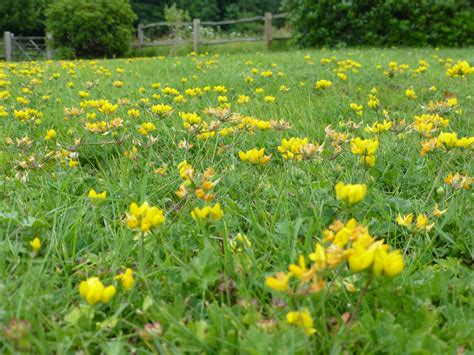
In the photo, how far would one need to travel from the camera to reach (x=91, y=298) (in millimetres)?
899

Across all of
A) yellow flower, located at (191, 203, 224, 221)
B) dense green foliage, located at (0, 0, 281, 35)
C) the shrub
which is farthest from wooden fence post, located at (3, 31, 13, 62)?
yellow flower, located at (191, 203, 224, 221)

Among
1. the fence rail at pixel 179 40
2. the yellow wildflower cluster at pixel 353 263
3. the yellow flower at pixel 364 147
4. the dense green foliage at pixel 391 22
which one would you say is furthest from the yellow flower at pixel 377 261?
the fence rail at pixel 179 40

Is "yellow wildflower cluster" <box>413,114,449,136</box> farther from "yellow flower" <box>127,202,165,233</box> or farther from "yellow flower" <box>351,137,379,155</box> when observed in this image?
"yellow flower" <box>127,202,165,233</box>

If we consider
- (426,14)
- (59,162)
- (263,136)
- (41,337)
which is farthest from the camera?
(426,14)

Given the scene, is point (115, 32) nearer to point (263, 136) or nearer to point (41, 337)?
point (263, 136)

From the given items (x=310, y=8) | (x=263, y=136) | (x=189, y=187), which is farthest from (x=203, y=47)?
(x=189, y=187)

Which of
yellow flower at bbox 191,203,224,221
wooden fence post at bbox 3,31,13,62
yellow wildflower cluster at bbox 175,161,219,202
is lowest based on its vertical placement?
wooden fence post at bbox 3,31,13,62

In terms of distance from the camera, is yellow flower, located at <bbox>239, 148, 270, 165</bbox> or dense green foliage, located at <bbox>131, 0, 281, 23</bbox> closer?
yellow flower, located at <bbox>239, 148, 270, 165</bbox>

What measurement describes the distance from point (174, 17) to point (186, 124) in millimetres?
19754

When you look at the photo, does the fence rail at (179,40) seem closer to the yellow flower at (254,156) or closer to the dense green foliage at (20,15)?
the dense green foliage at (20,15)

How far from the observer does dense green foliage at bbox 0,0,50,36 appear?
98.3 feet

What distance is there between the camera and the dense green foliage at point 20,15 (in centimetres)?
2995

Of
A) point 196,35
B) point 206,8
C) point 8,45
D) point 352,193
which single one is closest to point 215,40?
point 196,35

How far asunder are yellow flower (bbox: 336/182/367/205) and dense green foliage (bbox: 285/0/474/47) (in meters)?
13.4
